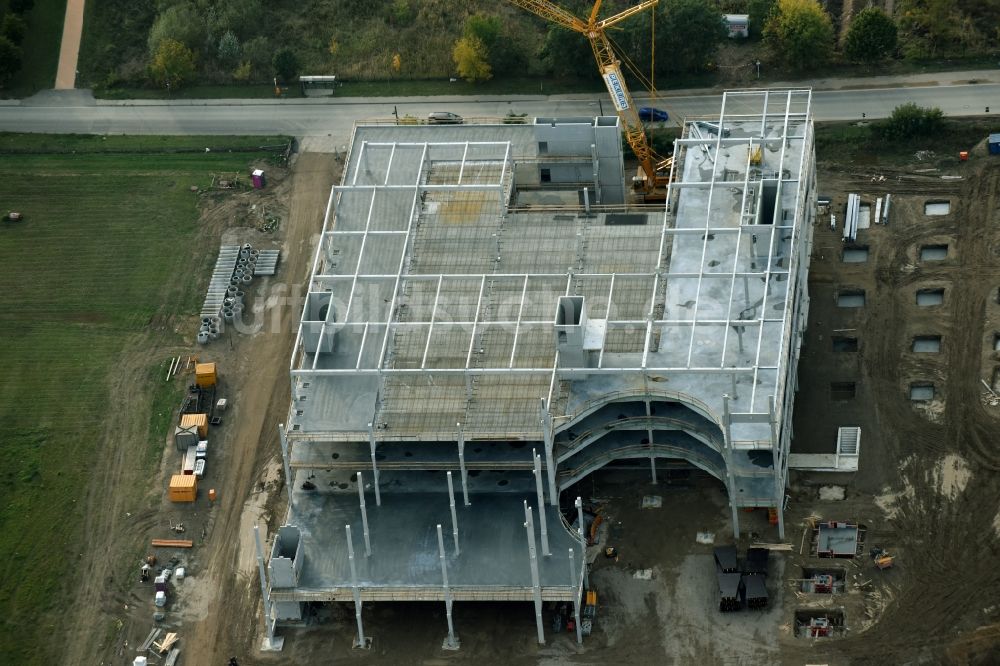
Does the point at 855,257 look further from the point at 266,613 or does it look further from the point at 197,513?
the point at 266,613

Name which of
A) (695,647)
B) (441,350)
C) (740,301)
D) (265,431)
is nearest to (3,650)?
(265,431)

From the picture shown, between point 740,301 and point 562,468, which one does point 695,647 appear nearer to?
point 562,468

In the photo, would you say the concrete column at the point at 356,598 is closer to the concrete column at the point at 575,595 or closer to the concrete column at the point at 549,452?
the concrete column at the point at 575,595

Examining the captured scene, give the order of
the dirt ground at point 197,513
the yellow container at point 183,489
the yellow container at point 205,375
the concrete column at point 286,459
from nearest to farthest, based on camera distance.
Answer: the dirt ground at point 197,513 → the concrete column at point 286,459 → the yellow container at point 183,489 → the yellow container at point 205,375

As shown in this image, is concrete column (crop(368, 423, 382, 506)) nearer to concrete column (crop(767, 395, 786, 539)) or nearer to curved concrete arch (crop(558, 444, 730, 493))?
curved concrete arch (crop(558, 444, 730, 493))

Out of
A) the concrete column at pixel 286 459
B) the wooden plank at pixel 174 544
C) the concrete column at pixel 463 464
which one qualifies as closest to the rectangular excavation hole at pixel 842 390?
the concrete column at pixel 463 464

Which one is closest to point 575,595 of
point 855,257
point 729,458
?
point 729,458
